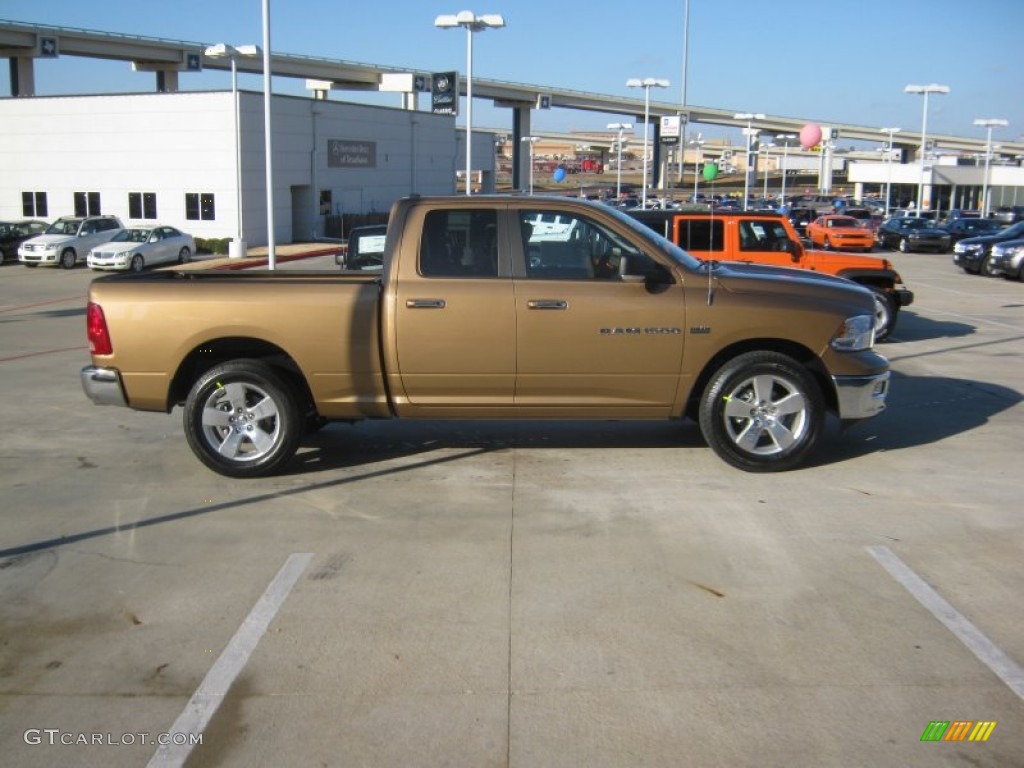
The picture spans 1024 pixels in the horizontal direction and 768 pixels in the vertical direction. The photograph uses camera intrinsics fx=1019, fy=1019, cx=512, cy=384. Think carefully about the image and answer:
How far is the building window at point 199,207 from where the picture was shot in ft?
142

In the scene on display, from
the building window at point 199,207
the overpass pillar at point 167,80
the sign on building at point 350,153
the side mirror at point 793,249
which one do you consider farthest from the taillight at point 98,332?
the overpass pillar at point 167,80

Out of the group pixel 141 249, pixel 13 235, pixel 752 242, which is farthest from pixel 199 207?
pixel 752 242

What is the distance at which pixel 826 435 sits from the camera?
28.5 ft

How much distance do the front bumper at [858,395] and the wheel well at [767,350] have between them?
0.23 ft

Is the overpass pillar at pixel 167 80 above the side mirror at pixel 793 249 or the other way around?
above

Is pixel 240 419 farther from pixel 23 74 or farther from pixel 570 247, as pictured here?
pixel 23 74

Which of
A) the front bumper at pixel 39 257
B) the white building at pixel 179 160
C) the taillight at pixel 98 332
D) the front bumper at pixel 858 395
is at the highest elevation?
the white building at pixel 179 160

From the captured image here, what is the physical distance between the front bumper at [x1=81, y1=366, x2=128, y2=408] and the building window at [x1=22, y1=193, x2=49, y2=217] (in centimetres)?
4333

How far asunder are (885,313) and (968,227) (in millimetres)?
33076

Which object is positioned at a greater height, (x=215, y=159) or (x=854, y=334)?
(x=215, y=159)

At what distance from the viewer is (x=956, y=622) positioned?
15.8 feet

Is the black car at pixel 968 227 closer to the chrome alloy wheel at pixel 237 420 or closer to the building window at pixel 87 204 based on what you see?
the building window at pixel 87 204

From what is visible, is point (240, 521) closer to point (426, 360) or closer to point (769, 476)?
point (426, 360)
